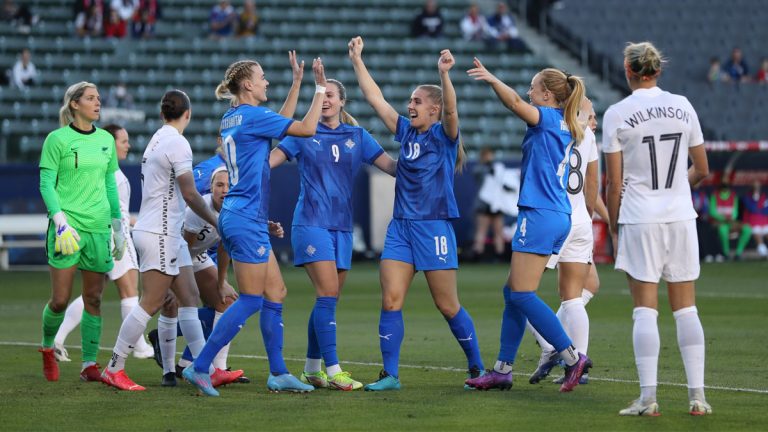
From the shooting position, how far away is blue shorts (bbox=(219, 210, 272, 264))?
8.43 m

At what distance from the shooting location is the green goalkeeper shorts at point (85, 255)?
30.6 ft

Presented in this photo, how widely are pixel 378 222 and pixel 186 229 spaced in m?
16.7

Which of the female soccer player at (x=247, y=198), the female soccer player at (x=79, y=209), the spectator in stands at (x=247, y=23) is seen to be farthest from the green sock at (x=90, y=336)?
the spectator in stands at (x=247, y=23)

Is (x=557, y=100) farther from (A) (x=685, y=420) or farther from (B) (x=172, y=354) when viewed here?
(B) (x=172, y=354)

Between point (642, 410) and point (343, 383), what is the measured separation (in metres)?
2.18

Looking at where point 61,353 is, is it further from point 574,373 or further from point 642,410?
point 642,410

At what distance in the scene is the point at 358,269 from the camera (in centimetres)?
2411

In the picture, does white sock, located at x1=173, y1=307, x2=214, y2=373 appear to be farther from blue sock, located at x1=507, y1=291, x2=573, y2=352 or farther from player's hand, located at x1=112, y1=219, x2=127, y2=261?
blue sock, located at x1=507, y1=291, x2=573, y2=352

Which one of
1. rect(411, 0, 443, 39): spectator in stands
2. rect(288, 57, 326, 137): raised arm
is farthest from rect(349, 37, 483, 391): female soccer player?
rect(411, 0, 443, 39): spectator in stands

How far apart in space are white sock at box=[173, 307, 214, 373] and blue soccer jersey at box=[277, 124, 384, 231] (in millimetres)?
1048

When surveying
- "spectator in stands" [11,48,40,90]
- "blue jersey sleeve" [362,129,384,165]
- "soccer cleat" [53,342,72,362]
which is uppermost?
"spectator in stands" [11,48,40,90]

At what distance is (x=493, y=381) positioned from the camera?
8781mm

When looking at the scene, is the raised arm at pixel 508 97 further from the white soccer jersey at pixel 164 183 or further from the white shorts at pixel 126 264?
the white shorts at pixel 126 264

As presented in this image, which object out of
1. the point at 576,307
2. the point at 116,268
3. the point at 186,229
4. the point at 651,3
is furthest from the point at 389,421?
the point at 651,3
